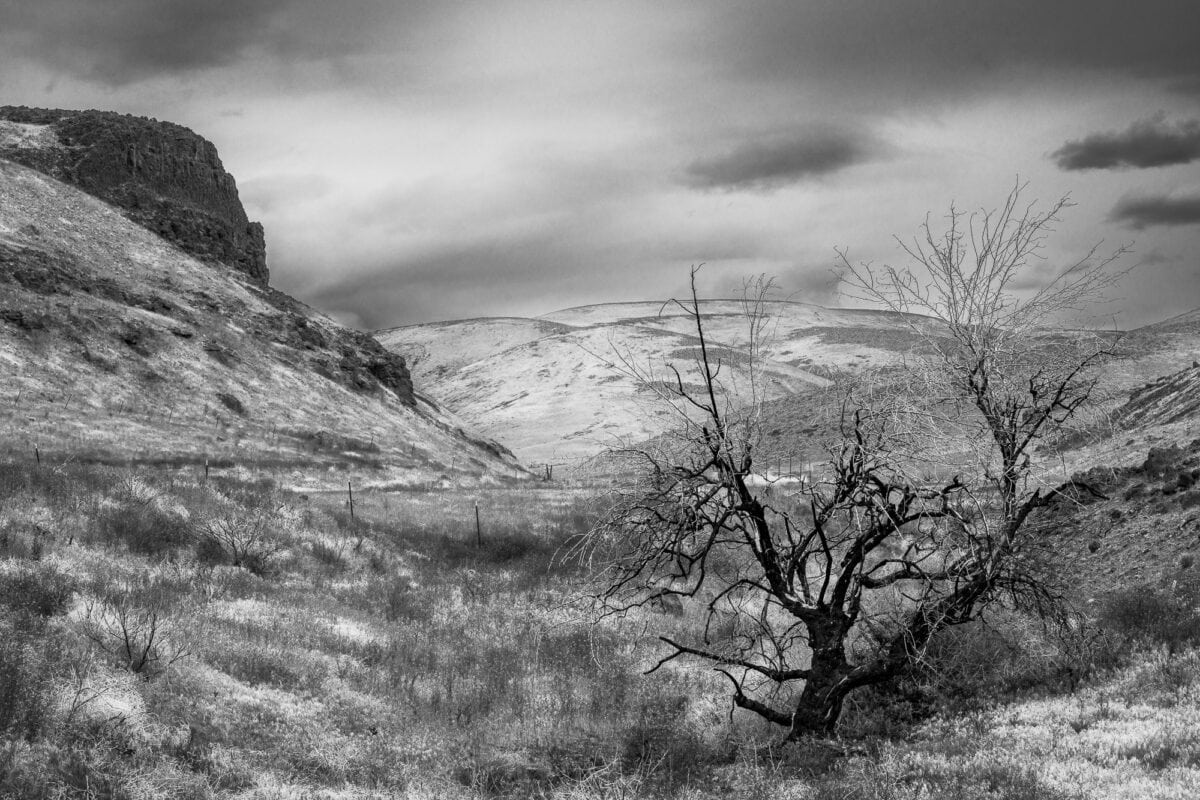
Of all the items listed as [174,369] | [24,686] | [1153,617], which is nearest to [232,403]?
[174,369]

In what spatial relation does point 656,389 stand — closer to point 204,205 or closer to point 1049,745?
point 1049,745

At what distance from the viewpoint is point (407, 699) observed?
12391 millimetres

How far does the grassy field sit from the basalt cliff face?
7373cm

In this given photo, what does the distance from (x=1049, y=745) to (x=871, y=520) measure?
349 centimetres

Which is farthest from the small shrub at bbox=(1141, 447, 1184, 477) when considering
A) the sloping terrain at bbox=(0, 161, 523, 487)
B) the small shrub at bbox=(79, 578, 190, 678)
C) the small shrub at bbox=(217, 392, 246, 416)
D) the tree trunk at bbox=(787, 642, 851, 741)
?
the small shrub at bbox=(217, 392, 246, 416)

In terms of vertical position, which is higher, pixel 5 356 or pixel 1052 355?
pixel 5 356

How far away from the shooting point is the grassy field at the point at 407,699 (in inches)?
335

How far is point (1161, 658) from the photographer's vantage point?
416 inches

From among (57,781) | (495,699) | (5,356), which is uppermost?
(5,356)

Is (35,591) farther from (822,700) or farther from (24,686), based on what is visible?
(822,700)

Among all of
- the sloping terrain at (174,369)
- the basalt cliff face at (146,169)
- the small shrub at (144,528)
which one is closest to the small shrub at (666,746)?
the small shrub at (144,528)

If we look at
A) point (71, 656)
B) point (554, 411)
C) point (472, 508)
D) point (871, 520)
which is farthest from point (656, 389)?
point (554, 411)

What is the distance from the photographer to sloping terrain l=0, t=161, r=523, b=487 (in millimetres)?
42312

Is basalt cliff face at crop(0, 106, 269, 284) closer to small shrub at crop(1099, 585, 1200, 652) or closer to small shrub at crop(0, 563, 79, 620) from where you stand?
small shrub at crop(0, 563, 79, 620)
